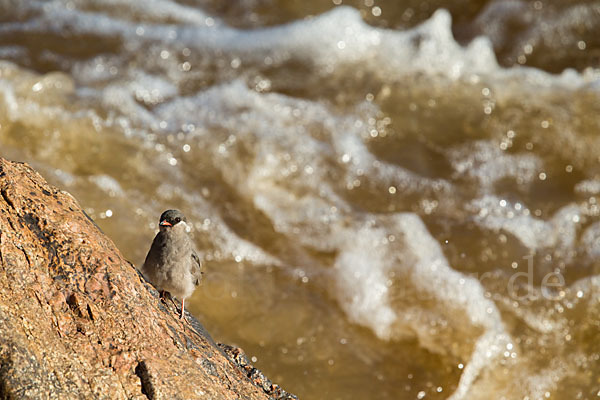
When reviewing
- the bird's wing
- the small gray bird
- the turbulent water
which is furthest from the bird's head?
the turbulent water

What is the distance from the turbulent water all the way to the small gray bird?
1.60m

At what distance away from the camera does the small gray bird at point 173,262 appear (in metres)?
3.66

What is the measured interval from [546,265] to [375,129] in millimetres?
2281

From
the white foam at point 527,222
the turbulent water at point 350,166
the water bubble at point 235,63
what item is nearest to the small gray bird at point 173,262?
the turbulent water at point 350,166

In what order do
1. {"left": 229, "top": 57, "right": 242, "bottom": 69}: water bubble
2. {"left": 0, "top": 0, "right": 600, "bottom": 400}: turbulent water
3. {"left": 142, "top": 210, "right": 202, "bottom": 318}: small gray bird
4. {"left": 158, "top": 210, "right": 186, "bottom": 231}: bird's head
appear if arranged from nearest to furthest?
1. {"left": 142, "top": 210, "right": 202, "bottom": 318}: small gray bird
2. {"left": 158, "top": 210, "right": 186, "bottom": 231}: bird's head
3. {"left": 0, "top": 0, "right": 600, "bottom": 400}: turbulent water
4. {"left": 229, "top": 57, "right": 242, "bottom": 69}: water bubble

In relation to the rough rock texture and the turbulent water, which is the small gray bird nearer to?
the rough rock texture

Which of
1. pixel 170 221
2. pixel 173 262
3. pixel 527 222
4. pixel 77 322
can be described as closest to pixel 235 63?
pixel 527 222

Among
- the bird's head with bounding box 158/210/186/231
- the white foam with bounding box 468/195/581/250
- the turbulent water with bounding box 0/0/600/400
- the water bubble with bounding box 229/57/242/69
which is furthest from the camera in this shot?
the water bubble with bounding box 229/57/242/69

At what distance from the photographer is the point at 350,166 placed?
7.19 metres

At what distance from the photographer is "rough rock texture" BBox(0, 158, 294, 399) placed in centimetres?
273

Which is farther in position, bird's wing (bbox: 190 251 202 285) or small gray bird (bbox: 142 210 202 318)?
bird's wing (bbox: 190 251 202 285)

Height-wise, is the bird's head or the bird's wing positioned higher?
the bird's head

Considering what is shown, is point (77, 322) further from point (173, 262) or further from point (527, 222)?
point (527, 222)

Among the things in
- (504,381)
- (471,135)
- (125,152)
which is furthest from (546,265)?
(125,152)
